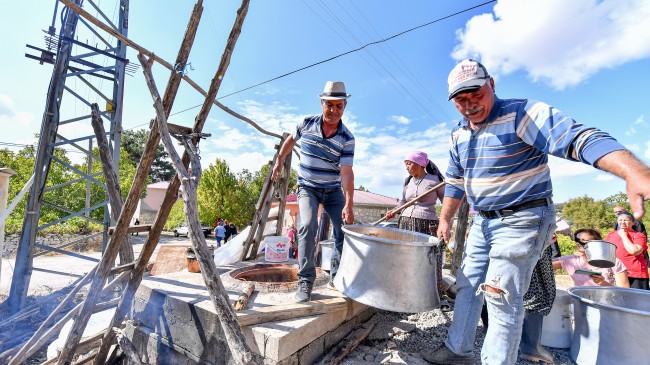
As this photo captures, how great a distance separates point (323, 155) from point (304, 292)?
1347 millimetres

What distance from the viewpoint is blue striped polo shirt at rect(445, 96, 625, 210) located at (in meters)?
1.77

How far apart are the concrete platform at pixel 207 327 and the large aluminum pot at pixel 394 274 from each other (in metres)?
0.52

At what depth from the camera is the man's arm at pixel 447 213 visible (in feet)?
9.02

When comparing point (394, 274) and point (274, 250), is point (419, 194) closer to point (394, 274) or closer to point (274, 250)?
point (394, 274)

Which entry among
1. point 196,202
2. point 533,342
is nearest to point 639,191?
point 533,342

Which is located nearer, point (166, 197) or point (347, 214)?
point (347, 214)

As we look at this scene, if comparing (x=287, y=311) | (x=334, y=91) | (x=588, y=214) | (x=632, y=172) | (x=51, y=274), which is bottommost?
(x=51, y=274)

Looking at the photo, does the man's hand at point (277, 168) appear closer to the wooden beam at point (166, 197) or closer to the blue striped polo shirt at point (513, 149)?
the wooden beam at point (166, 197)

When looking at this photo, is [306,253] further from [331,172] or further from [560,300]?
[560,300]

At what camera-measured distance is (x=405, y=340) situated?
324 centimetres

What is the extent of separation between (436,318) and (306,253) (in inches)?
71.5

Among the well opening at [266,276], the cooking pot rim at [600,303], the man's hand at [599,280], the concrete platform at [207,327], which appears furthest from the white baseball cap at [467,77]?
the man's hand at [599,280]

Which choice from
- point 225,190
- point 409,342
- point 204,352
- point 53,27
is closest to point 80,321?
point 204,352

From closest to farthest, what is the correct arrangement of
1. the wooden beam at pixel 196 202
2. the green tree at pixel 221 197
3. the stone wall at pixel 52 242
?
the wooden beam at pixel 196 202 < the stone wall at pixel 52 242 < the green tree at pixel 221 197
